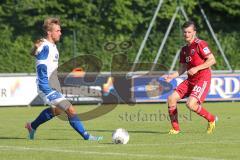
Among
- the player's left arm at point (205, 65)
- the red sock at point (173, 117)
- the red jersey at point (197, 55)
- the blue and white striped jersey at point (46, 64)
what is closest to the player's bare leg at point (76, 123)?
the blue and white striped jersey at point (46, 64)

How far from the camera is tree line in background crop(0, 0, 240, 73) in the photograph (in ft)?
110

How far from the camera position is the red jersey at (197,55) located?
1511 cm

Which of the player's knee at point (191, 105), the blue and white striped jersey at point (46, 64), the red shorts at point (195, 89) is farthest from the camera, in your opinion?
the red shorts at point (195, 89)

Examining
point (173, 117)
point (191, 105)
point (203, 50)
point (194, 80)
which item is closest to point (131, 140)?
point (173, 117)

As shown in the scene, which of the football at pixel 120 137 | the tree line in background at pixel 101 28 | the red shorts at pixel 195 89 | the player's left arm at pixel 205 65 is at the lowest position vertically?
the tree line in background at pixel 101 28

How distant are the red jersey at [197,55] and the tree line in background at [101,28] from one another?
705 inches

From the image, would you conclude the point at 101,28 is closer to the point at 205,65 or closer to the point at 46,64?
the point at 205,65

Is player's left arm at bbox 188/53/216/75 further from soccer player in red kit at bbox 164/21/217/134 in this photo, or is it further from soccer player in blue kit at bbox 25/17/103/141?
soccer player in blue kit at bbox 25/17/103/141

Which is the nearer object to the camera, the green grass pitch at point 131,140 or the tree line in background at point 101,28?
the green grass pitch at point 131,140

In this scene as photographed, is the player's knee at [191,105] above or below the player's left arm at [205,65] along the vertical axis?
below

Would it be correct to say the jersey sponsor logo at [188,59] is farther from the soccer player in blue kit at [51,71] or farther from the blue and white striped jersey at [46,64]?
the blue and white striped jersey at [46,64]

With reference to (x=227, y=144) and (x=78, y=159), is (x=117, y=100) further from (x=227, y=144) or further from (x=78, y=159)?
(x=78, y=159)

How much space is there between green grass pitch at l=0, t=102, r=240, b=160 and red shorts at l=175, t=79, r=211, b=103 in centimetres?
71

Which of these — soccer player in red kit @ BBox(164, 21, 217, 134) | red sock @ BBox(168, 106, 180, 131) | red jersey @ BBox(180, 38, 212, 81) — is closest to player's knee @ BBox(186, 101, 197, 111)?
soccer player in red kit @ BBox(164, 21, 217, 134)
